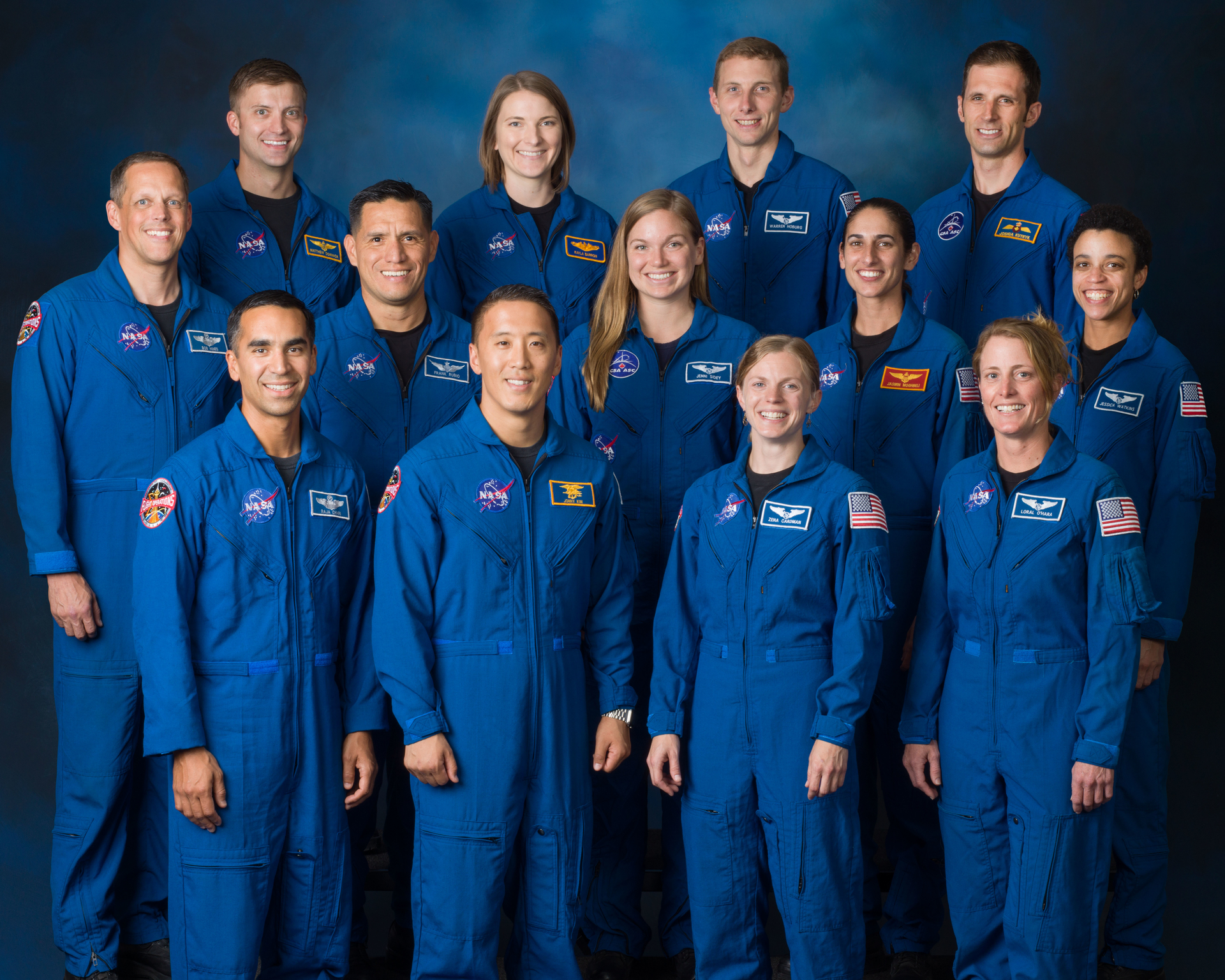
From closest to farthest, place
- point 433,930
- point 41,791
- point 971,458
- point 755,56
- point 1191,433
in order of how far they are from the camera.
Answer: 1. point 433,930
2. point 971,458
3. point 1191,433
4. point 755,56
5. point 41,791

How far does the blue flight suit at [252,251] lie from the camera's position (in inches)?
178

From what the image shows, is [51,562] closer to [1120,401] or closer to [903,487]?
[903,487]

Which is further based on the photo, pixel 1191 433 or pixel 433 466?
pixel 1191 433

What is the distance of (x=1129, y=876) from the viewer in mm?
4113

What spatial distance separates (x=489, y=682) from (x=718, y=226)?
2424mm

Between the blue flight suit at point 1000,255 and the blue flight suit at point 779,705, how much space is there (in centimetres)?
159

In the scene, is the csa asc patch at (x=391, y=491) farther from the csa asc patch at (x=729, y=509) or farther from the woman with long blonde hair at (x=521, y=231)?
the woman with long blonde hair at (x=521, y=231)

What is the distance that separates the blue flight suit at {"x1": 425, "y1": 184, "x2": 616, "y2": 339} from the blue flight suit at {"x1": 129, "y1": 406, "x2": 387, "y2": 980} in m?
1.50

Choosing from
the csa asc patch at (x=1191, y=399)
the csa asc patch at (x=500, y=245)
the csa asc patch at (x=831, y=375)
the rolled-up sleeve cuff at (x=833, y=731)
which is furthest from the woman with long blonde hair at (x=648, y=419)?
the csa asc patch at (x=1191, y=399)

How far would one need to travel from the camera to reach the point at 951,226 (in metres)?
4.86

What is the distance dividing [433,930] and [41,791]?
11.3 ft

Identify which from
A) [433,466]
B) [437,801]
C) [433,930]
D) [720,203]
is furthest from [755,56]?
[433,930]

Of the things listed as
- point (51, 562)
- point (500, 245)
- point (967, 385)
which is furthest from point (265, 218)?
point (967, 385)

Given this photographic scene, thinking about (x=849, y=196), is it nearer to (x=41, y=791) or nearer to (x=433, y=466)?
(x=433, y=466)
